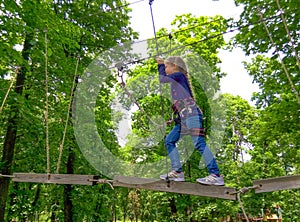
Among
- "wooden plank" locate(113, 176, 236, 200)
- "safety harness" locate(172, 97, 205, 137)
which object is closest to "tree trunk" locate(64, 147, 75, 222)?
"wooden plank" locate(113, 176, 236, 200)

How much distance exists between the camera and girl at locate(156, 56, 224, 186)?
2.88m

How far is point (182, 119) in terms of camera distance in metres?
2.97

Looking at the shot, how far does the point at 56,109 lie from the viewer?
6.58 meters

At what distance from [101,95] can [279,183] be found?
6.59 metres

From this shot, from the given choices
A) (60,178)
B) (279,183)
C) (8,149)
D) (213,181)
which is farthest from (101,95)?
(279,183)

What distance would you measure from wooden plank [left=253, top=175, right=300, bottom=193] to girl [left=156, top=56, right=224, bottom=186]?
0.38 meters

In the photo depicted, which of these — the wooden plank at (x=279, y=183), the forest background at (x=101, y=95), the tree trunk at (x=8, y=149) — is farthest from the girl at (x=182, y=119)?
the tree trunk at (x=8, y=149)

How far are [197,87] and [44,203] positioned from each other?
694 cm

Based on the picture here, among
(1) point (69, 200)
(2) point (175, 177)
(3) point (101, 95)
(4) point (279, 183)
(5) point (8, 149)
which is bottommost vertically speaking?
(4) point (279, 183)

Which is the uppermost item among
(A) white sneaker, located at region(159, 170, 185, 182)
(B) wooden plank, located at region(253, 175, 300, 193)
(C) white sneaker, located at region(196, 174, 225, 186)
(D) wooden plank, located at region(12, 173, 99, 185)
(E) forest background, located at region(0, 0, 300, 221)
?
(E) forest background, located at region(0, 0, 300, 221)

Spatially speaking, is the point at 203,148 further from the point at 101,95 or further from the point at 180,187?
the point at 101,95

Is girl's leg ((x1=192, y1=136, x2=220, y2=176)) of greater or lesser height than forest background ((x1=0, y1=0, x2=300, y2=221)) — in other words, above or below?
below

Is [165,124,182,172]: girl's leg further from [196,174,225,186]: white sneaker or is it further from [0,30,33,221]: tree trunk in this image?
[0,30,33,221]: tree trunk

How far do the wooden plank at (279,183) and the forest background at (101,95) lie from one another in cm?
85
